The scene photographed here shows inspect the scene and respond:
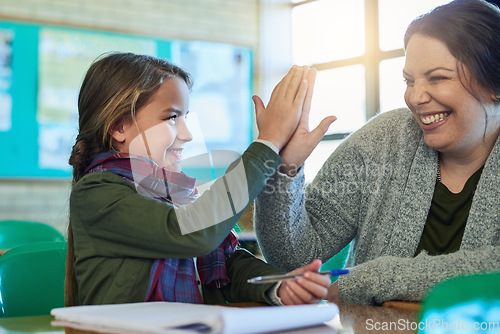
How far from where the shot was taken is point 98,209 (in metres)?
0.90

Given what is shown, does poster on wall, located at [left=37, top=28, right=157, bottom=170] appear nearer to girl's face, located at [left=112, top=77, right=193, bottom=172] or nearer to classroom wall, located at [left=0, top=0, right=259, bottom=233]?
classroom wall, located at [left=0, top=0, right=259, bottom=233]

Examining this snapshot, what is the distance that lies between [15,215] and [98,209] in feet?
13.0

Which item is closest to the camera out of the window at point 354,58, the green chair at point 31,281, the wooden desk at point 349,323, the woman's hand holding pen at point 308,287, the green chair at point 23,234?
the wooden desk at point 349,323

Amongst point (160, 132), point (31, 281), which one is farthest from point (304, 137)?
point (31, 281)

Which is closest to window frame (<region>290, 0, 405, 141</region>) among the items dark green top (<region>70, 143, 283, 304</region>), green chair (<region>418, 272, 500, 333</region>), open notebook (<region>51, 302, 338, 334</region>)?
dark green top (<region>70, 143, 283, 304</region>)

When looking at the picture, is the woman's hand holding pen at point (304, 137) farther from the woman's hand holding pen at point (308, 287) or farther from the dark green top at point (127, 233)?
the woman's hand holding pen at point (308, 287)

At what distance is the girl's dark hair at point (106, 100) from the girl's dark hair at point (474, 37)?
616 mm

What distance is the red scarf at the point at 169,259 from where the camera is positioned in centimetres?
91

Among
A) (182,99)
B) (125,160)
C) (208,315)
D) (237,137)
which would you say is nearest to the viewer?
(208,315)

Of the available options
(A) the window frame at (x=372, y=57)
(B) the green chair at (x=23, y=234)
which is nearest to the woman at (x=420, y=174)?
(B) the green chair at (x=23, y=234)

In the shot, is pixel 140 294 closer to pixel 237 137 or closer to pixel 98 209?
pixel 98 209

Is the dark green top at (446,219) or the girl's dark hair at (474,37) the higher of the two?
the girl's dark hair at (474,37)

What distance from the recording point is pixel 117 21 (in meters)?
4.94

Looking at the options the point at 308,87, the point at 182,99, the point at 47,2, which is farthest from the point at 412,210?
the point at 47,2
